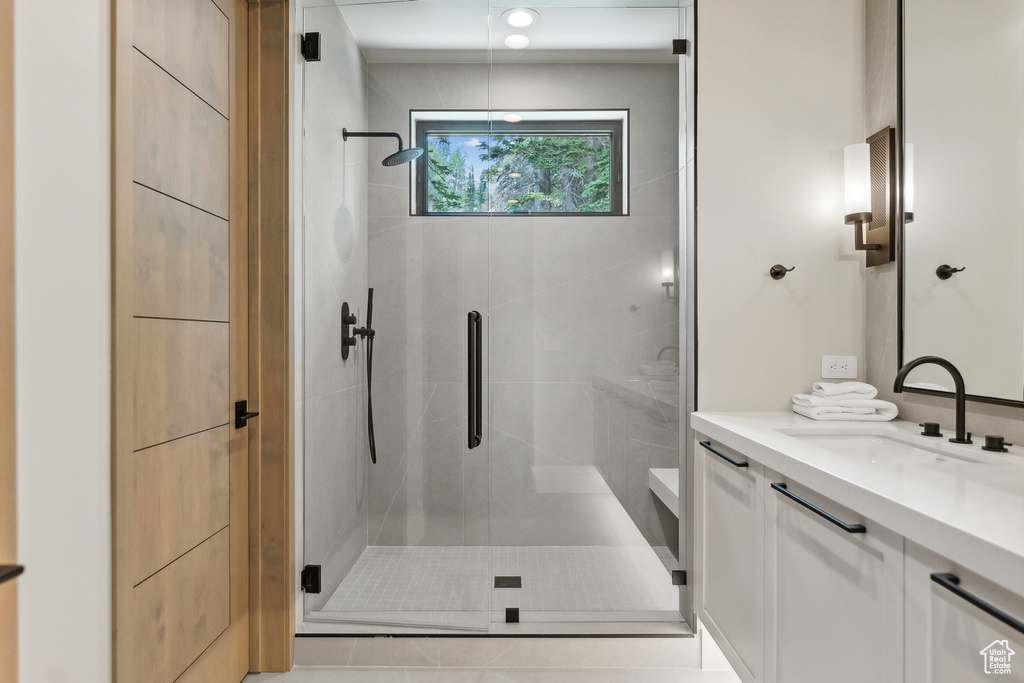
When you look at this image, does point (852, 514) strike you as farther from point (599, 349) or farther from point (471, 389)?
point (471, 389)

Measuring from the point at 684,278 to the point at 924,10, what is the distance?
3.58ft

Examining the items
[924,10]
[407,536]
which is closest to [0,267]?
[407,536]

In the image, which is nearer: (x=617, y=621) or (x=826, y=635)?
(x=826, y=635)

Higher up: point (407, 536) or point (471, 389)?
point (471, 389)

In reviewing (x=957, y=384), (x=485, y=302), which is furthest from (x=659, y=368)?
(x=957, y=384)

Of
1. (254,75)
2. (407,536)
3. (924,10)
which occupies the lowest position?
(407,536)

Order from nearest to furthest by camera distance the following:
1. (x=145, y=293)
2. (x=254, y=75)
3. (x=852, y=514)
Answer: (x=852, y=514)
(x=145, y=293)
(x=254, y=75)

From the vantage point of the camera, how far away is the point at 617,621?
1940mm

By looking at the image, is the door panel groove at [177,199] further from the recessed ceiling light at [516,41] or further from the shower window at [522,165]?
the recessed ceiling light at [516,41]

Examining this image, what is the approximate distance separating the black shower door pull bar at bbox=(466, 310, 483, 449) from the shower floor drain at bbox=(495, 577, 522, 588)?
51cm

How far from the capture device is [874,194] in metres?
1.82

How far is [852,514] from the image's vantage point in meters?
1.02

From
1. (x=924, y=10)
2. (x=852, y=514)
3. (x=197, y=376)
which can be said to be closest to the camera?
(x=852, y=514)

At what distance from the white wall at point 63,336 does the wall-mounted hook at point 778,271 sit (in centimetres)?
202
